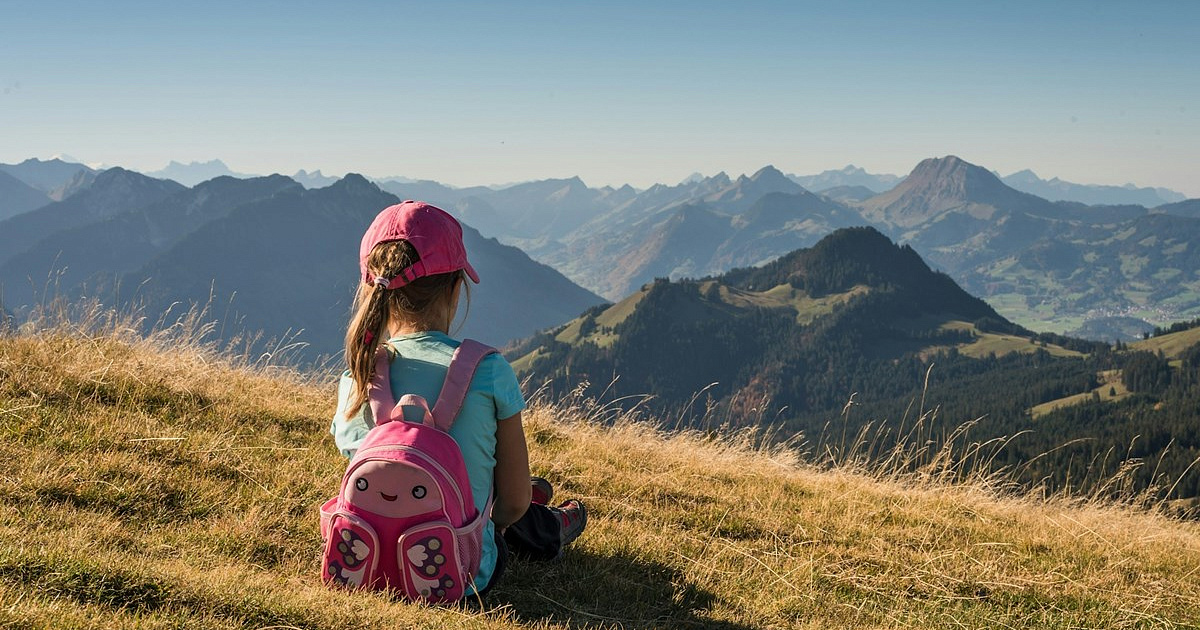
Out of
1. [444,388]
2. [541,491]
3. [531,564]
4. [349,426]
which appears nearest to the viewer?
[444,388]

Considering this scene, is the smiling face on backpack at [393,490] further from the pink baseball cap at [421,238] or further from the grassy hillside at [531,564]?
the pink baseball cap at [421,238]

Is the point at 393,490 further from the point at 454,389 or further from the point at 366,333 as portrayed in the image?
the point at 366,333

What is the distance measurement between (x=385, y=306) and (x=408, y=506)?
1115 millimetres

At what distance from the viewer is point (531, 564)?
5.36 metres

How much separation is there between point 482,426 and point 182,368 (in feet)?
18.9

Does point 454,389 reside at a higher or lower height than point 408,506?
higher

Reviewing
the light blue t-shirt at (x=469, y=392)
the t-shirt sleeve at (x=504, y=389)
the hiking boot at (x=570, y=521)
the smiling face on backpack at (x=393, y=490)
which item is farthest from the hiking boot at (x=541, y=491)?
the smiling face on backpack at (x=393, y=490)

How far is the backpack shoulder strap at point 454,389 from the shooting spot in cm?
409

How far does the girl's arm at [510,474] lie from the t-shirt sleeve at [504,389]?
2.5 inches

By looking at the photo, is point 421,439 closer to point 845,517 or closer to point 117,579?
point 117,579

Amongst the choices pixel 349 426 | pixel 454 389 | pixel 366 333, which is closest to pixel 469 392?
pixel 454 389

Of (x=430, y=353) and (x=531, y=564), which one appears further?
(x=531, y=564)

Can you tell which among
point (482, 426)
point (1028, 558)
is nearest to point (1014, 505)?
point (1028, 558)

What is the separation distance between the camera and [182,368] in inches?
328
